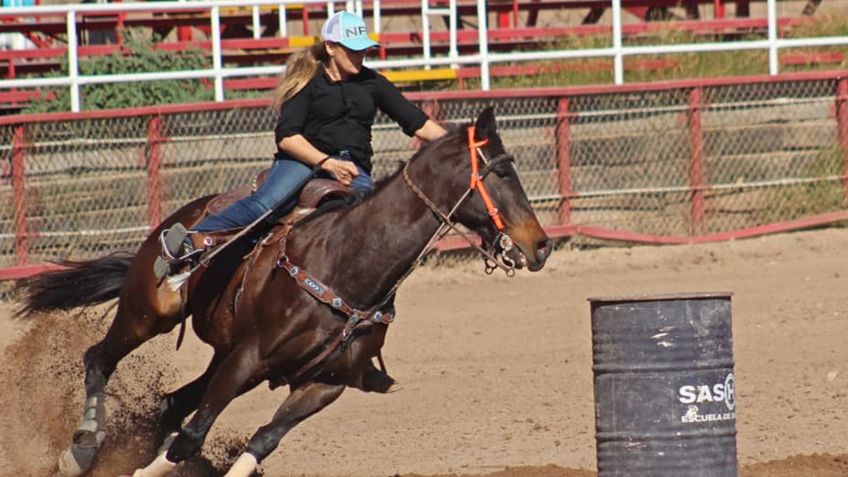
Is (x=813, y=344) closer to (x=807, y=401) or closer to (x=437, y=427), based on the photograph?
(x=807, y=401)

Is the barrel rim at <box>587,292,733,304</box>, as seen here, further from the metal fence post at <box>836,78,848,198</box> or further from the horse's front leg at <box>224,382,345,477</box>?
the metal fence post at <box>836,78,848,198</box>

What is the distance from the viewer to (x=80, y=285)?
8711 millimetres

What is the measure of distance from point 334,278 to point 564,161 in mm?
8947

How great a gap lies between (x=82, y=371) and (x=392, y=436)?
1.96m

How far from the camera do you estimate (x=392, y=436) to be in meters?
9.55

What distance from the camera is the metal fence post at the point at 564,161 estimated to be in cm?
1569

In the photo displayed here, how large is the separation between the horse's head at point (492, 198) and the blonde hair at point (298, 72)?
940mm

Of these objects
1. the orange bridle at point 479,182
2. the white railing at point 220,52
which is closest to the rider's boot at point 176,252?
the orange bridle at point 479,182

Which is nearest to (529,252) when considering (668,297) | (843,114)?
(668,297)

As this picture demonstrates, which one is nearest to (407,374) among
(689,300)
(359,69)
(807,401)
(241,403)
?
(241,403)

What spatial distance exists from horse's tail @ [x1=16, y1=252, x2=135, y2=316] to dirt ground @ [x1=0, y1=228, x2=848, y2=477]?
0.24m

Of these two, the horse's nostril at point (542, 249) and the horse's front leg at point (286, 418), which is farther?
the horse's front leg at point (286, 418)

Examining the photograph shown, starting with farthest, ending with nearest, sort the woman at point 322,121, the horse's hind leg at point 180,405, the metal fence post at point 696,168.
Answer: the metal fence post at point 696,168 < the horse's hind leg at point 180,405 < the woman at point 322,121

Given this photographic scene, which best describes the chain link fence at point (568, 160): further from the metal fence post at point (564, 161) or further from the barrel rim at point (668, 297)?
the barrel rim at point (668, 297)
